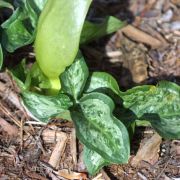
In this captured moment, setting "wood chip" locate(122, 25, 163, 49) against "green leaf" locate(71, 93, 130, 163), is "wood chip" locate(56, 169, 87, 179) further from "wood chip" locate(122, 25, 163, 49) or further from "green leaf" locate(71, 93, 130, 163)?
"wood chip" locate(122, 25, 163, 49)

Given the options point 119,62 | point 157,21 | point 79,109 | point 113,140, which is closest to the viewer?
point 113,140

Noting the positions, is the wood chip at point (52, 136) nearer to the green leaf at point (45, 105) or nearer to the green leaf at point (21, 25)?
the green leaf at point (45, 105)

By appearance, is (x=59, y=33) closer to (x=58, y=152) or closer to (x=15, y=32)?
(x=15, y=32)

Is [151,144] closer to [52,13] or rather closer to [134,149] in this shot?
[134,149]

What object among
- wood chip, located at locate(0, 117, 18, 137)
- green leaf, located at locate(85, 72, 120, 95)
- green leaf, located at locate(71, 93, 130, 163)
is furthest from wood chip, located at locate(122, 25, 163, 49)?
wood chip, located at locate(0, 117, 18, 137)

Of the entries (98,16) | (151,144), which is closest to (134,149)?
(151,144)

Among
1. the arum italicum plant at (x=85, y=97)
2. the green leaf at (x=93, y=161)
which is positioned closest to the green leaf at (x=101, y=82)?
the arum italicum plant at (x=85, y=97)
